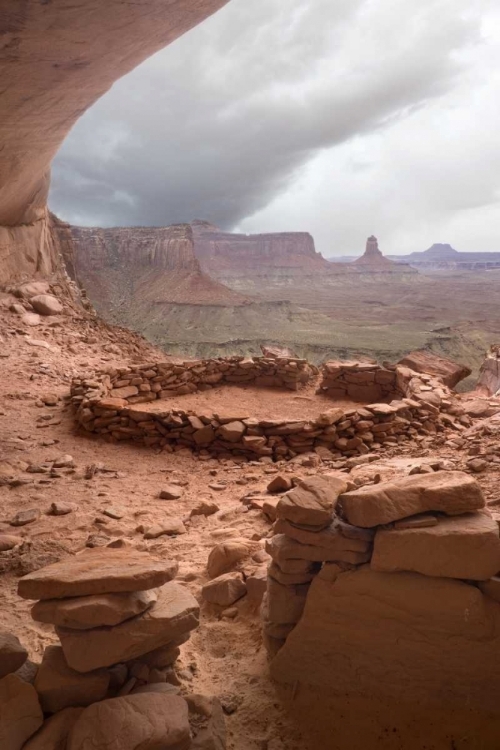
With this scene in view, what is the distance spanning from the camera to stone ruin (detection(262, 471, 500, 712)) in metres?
2.23

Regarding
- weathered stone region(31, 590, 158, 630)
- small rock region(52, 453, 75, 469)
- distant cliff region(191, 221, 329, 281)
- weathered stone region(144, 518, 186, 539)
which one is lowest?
weathered stone region(144, 518, 186, 539)

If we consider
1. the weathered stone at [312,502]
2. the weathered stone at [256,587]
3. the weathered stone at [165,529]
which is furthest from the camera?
the weathered stone at [165,529]

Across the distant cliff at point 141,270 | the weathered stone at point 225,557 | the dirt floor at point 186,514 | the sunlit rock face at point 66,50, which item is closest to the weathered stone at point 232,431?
the dirt floor at point 186,514

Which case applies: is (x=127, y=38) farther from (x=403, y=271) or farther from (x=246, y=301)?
(x=403, y=271)

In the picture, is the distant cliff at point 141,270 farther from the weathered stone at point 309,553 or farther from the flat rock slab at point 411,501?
the flat rock slab at point 411,501

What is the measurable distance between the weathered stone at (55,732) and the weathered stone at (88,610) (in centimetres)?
33

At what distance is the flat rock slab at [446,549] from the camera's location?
2172mm

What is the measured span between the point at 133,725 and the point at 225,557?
148cm

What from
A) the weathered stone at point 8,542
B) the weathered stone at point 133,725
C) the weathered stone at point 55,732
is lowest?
the weathered stone at point 8,542

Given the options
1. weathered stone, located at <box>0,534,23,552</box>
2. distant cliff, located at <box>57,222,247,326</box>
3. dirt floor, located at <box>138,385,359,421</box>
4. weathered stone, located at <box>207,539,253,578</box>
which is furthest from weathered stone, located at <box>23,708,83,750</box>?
distant cliff, located at <box>57,222,247,326</box>

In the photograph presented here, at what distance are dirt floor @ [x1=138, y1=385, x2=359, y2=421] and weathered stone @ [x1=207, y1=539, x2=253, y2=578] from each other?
4568 mm

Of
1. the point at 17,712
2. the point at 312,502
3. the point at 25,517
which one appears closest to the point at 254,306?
the point at 25,517

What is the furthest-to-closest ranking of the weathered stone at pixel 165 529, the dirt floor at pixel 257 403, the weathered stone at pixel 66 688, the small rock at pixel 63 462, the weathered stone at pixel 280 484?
the dirt floor at pixel 257 403 < the small rock at pixel 63 462 < the weathered stone at pixel 280 484 < the weathered stone at pixel 165 529 < the weathered stone at pixel 66 688

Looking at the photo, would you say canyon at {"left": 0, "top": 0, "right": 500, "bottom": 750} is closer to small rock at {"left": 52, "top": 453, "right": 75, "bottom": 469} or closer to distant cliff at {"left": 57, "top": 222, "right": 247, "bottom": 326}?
small rock at {"left": 52, "top": 453, "right": 75, "bottom": 469}
